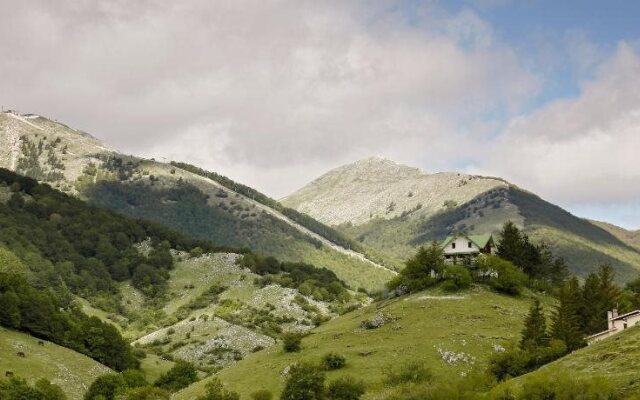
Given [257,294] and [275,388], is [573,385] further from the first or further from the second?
[257,294]

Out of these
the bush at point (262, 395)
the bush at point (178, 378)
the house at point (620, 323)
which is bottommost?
the bush at point (178, 378)

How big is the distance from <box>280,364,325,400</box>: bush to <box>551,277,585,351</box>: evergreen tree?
1093 inches

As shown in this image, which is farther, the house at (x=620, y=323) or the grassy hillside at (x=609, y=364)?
the house at (x=620, y=323)

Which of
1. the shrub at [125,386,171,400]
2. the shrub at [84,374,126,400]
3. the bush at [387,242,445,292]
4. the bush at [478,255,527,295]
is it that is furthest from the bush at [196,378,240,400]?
the bush at [478,255,527,295]

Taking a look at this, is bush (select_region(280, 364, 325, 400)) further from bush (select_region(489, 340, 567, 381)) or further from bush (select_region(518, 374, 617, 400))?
bush (select_region(518, 374, 617, 400))

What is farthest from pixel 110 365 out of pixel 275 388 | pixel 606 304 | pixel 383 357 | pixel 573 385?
pixel 573 385

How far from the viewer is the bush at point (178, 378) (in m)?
→ 112

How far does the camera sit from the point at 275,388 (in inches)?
3314

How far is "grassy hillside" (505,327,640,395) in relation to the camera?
50250 millimetres

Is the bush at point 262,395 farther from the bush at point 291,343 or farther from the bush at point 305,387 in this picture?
the bush at point 291,343

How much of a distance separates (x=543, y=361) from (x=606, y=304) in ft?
81.4

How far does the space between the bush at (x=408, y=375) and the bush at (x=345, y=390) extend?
11.5 ft

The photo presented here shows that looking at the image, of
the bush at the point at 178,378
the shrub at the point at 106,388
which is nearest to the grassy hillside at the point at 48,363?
the shrub at the point at 106,388

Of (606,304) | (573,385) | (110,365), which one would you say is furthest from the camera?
(110,365)
